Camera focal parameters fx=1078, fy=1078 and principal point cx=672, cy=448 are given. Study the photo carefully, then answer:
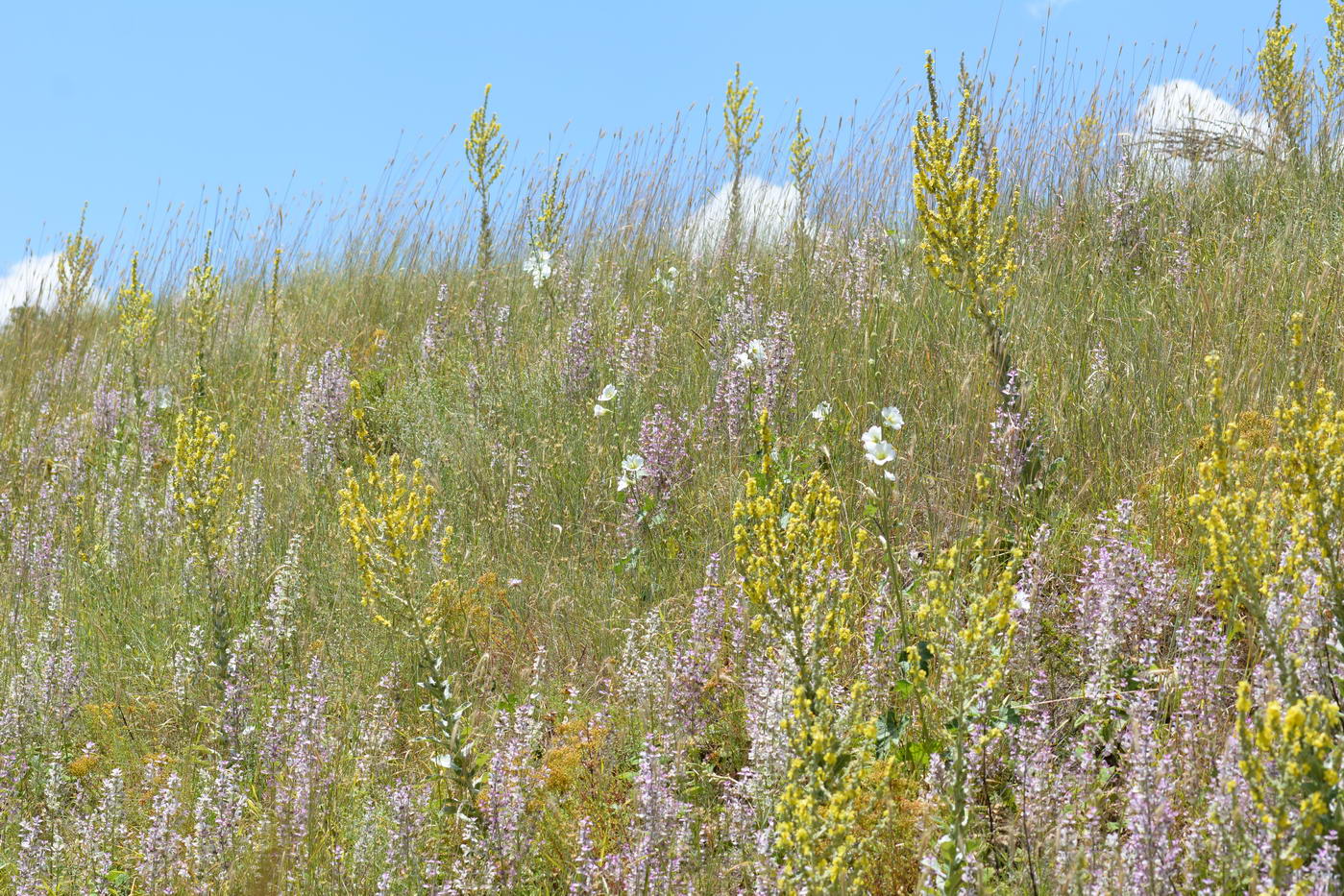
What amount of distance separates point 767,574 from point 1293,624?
95 cm

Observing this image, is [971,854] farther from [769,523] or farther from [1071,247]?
[1071,247]

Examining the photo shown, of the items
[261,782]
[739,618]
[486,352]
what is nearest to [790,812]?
[739,618]

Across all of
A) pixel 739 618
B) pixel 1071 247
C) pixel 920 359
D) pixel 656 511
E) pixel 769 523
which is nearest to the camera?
pixel 769 523

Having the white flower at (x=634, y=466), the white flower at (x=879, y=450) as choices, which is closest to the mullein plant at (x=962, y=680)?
the white flower at (x=879, y=450)

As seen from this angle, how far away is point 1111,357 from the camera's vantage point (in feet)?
13.9

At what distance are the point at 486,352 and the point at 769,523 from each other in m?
3.86

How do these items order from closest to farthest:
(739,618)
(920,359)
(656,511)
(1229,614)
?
1. (1229,614)
2. (739,618)
3. (656,511)
4. (920,359)

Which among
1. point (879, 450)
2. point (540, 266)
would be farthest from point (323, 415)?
point (879, 450)

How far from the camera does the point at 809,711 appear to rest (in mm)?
1956

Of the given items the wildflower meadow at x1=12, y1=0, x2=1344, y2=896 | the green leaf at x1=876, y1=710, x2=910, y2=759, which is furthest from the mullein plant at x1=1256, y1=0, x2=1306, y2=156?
the green leaf at x1=876, y1=710, x2=910, y2=759

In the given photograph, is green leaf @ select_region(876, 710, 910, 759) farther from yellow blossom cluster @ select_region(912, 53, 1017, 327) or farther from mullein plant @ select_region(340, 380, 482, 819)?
yellow blossom cluster @ select_region(912, 53, 1017, 327)

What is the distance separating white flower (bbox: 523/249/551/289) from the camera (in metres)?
6.64

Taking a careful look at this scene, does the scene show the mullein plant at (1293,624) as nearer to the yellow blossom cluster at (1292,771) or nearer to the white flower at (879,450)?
the yellow blossom cluster at (1292,771)

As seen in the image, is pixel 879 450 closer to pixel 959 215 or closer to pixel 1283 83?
pixel 959 215
